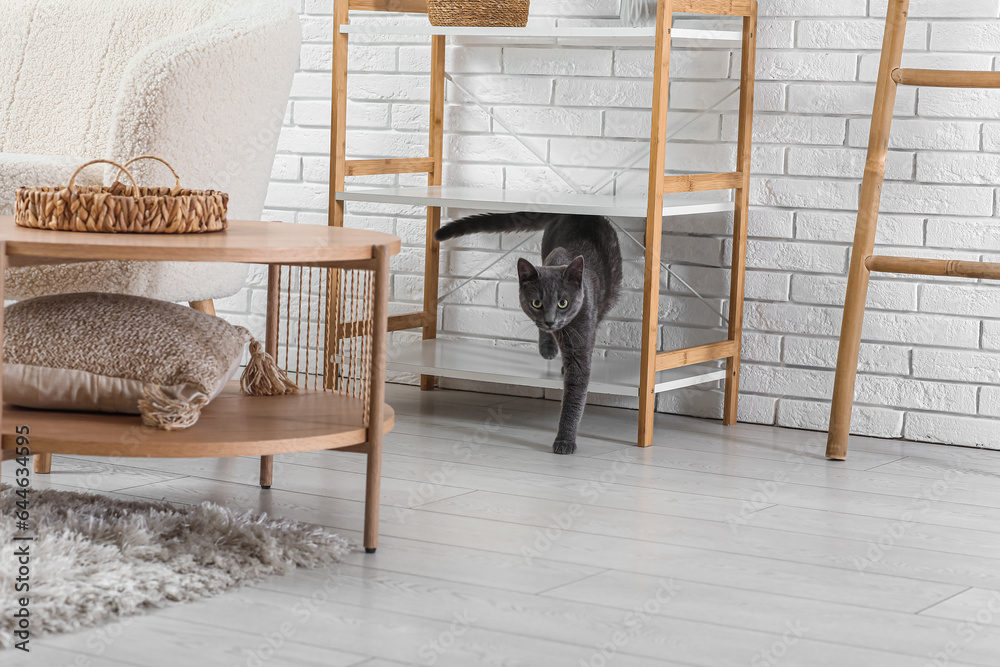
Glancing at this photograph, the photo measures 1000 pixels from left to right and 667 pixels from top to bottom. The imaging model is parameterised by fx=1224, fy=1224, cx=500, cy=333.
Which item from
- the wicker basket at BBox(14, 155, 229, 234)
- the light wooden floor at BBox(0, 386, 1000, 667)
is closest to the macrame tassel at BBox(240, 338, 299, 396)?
the light wooden floor at BBox(0, 386, 1000, 667)

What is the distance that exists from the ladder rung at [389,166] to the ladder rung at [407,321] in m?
0.32

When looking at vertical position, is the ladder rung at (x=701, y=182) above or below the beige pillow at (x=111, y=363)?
above

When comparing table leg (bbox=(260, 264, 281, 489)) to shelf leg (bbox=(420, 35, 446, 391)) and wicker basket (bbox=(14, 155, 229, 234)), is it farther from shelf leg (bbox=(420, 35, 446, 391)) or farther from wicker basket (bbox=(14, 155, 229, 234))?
shelf leg (bbox=(420, 35, 446, 391))

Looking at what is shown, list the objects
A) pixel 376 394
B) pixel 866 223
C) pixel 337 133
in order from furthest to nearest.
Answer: pixel 337 133 → pixel 866 223 → pixel 376 394

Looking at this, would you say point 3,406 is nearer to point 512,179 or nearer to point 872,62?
point 512,179

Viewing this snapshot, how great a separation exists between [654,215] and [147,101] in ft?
2.90

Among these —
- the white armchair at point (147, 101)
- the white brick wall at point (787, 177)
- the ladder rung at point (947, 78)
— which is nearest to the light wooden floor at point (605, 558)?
the white brick wall at point (787, 177)

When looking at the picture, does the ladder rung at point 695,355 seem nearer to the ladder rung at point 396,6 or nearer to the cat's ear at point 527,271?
the cat's ear at point 527,271

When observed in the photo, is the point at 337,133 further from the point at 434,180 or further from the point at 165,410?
Result: the point at 165,410

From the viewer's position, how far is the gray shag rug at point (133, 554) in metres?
1.24

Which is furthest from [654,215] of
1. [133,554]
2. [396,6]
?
[133,554]

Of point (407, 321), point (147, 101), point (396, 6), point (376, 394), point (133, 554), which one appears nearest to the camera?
point (133, 554)

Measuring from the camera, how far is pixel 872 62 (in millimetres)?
2324

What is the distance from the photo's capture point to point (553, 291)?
216 centimetres
